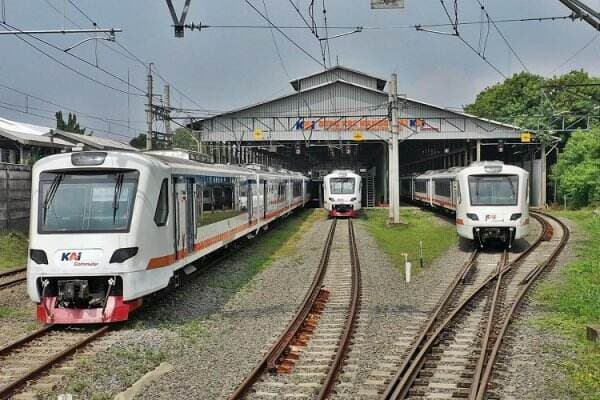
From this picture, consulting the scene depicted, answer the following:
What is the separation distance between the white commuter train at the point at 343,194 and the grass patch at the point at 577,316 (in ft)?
52.6

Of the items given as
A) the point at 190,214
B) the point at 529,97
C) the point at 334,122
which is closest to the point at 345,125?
the point at 334,122

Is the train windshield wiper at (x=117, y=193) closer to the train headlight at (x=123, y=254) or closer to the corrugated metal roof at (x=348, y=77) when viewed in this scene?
the train headlight at (x=123, y=254)

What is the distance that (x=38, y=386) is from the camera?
729 centimetres

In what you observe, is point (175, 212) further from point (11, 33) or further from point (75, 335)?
point (11, 33)

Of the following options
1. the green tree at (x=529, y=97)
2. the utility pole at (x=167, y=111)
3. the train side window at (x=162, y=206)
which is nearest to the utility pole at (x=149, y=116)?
the utility pole at (x=167, y=111)

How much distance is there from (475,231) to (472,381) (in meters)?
12.3

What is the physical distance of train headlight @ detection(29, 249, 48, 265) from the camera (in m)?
9.82

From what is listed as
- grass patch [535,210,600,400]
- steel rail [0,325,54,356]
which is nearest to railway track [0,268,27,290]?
steel rail [0,325,54,356]

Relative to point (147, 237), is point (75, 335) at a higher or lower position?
lower

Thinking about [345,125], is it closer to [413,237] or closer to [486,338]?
[413,237]

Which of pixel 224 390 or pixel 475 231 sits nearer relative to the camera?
pixel 224 390

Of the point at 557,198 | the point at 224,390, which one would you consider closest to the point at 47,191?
the point at 224,390

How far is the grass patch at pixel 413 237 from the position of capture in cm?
1906

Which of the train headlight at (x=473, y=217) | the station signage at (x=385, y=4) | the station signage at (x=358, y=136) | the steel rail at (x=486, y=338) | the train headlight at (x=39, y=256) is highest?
the station signage at (x=358, y=136)
